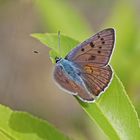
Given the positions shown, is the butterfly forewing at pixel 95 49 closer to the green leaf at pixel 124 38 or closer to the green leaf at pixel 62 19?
the green leaf at pixel 124 38

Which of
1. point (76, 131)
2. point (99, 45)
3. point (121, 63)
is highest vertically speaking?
point (99, 45)

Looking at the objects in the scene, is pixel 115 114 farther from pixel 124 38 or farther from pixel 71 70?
pixel 124 38

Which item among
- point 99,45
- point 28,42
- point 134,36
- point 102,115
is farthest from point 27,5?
point 28,42

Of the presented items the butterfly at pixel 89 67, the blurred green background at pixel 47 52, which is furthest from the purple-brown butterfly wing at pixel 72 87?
the blurred green background at pixel 47 52

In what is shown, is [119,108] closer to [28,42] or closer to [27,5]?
[27,5]

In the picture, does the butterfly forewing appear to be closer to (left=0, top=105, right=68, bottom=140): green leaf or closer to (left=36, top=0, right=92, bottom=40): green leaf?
(left=0, top=105, right=68, bottom=140): green leaf

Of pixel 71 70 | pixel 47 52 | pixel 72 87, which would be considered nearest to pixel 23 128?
pixel 72 87
